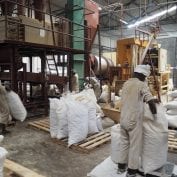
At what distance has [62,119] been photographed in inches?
174

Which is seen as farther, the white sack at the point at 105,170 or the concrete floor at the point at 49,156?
the concrete floor at the point at 49,156

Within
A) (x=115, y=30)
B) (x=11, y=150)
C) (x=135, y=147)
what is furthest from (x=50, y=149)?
(x=115, y=30)

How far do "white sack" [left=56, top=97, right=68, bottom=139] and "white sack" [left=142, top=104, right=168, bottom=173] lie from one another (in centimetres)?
180

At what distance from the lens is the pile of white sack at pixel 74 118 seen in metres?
4.23

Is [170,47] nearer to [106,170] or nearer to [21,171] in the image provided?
[106,170]

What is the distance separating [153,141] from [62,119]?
1912 millimetres

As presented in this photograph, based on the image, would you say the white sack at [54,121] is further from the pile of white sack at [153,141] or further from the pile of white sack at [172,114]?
the pile of white sack at [172,114]

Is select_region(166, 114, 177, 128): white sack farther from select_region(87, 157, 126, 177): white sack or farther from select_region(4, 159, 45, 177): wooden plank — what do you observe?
select_region(4, 159, 45, 177): wooden plank

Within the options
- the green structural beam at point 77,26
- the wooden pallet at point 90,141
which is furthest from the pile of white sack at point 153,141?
the green structural beam at point 77,26

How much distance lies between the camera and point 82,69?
9.53 meters

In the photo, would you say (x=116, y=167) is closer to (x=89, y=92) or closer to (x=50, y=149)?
(x=50, y=149)

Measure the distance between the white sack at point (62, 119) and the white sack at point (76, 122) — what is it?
0.18 m

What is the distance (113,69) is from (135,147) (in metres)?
6.26

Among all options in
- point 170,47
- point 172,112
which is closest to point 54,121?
point 172,112
